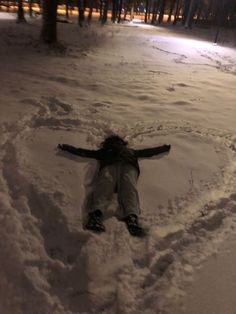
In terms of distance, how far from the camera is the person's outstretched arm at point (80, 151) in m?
4.37

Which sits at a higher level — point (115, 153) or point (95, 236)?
point (115, 153)

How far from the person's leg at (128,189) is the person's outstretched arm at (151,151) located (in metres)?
0.58

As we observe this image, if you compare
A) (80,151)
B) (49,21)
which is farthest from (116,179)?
(49,21)

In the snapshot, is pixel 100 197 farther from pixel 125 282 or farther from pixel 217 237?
pixel 217 237

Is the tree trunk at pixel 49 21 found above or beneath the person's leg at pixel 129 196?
above

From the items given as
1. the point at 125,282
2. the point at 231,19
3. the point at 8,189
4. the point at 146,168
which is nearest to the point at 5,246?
the point at 8,189

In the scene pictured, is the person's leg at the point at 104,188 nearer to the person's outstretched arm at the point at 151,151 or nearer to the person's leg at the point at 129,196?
the person's leg at the point at 129,196

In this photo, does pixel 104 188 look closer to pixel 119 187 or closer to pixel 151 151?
pixel 119 187

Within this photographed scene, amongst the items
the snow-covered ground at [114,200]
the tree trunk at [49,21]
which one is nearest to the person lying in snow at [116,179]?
the snow-covered ground at [114,200]

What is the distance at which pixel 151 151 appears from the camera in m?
4.68

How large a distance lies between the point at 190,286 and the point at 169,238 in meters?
0.56

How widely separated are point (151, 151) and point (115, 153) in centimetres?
72

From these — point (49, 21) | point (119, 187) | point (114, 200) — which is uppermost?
point (49, 21)

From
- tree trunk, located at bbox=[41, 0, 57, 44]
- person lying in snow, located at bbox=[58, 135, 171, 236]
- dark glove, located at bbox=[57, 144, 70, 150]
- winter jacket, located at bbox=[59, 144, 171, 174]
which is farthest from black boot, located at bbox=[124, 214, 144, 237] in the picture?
tree trunk, located at bbox=[41, 0, 57, 44]
